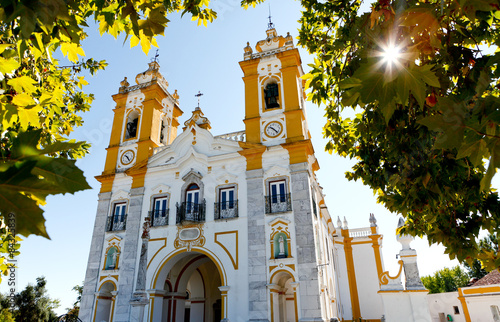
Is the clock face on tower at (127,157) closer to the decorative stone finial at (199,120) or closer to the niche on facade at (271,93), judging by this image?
the decorative stone finial at (199,120)

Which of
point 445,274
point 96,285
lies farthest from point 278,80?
point 445,274

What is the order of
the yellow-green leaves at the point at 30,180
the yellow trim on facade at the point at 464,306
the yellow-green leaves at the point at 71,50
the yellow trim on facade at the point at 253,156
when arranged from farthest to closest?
the yellow trim on facade at the point at 464,306, the yellow trim on facade at the point at 253,156, the yellow-green leaves at the point at 71,50, the yellow-green leaves at the point at 30,180

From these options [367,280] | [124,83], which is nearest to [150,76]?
[124,83]

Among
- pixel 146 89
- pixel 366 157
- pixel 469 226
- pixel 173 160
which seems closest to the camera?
pixel 469 226

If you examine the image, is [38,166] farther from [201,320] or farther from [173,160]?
[201,320]

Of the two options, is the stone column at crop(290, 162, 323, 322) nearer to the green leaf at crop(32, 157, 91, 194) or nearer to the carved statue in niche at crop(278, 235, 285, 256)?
the carved statue in niche at crop(278, 235, 285, 256)

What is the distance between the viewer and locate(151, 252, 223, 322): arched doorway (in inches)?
571

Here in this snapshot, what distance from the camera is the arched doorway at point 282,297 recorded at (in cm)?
1242

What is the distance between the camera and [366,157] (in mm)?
5570

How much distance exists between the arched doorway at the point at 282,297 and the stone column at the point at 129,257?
6121 mm

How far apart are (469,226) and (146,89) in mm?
17487

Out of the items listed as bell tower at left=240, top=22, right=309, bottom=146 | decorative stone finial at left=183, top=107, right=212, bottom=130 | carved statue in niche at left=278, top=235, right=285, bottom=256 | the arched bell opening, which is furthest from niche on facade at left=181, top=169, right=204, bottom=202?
the arched bell opening

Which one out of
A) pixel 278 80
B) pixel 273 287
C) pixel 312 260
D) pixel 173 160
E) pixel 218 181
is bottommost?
pixel 273 287

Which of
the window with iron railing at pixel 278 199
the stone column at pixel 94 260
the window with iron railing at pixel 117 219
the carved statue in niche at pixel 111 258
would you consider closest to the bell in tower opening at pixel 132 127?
the stone column at pixel 94 260
